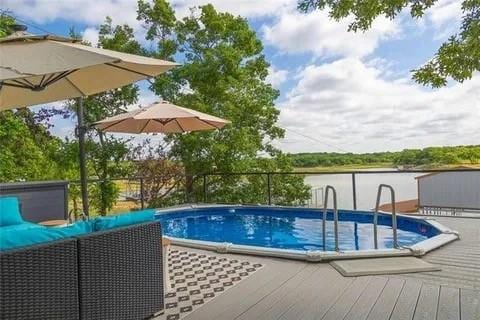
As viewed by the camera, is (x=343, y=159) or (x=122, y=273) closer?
(x=122, y=273)

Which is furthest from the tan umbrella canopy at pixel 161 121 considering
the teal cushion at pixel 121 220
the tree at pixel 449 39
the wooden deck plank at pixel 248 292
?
the tree at pixel 449 39

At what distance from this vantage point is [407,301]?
3266 millimetres

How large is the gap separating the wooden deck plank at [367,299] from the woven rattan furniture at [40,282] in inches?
74.1

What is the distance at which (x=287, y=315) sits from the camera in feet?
10.1

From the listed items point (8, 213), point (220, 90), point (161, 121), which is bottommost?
point (8, 213)

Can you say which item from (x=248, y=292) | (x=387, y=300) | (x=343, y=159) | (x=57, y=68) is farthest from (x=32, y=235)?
(x=343, y=159)

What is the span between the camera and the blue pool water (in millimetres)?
6980

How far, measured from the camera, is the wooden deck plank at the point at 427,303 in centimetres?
297

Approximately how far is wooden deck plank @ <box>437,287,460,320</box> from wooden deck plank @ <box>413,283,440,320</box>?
1.3 inches

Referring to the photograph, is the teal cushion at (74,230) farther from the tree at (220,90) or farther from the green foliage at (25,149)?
the tree at (220,90)

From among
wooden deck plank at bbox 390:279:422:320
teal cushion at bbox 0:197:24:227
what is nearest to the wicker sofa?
wooden deck plank at bbox 390:279:422:320

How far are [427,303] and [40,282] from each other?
8.90 feet

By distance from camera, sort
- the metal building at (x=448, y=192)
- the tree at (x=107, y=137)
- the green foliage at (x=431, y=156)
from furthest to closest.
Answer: the tree at (x=107, y=137), the metal building at (x=448, y=192), the green foliage at (x=431, y=156)

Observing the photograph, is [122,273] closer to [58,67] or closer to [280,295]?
[280,295]
